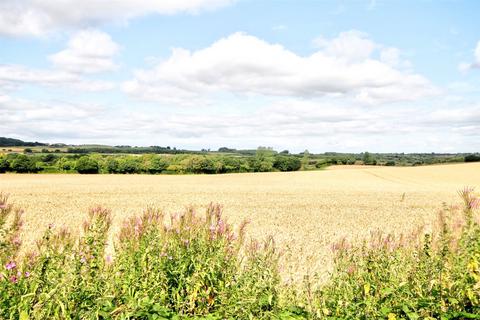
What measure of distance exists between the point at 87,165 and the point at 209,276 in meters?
95.2

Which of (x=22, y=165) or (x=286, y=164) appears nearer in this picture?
(x=22, y=165)

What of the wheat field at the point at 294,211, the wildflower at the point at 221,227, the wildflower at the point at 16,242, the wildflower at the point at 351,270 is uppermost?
the wildflower at the point at 221,227

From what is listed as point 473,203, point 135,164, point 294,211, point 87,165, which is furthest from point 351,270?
point 87,165

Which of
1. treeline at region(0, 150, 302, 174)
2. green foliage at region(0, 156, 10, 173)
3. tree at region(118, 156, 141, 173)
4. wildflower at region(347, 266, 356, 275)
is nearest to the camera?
wildflower at region(347, 266, 356, 275)

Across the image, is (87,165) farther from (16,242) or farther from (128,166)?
(16,242)

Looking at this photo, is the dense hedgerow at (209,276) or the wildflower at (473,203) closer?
the dense hedgerow at (209,276)

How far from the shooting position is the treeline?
91625 mm

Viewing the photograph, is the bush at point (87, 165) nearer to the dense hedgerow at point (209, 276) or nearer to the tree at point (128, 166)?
the tree at point (128, 166)

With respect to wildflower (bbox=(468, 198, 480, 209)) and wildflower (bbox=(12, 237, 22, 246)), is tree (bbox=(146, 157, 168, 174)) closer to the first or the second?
wildflower (bbox=(12, 237, 22, 246))

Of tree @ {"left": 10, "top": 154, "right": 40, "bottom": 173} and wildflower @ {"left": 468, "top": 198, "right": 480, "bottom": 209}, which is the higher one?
wildflower @ {"left": 468, "top": 198, "right": 480, "bottom": 209}

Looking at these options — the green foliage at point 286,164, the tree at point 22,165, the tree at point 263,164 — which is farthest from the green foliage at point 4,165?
the green foliage at point 286,164

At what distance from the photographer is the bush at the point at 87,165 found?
94.2 m

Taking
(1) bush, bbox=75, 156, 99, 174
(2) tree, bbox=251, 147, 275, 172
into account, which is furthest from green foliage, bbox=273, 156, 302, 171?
(1) bush, bbox=75, 156, 99, 174

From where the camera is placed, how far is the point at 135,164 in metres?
97.6
